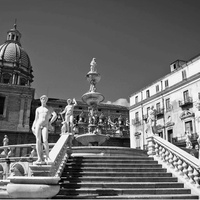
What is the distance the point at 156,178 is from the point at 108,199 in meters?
2.59

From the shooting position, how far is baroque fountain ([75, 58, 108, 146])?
14.9 m

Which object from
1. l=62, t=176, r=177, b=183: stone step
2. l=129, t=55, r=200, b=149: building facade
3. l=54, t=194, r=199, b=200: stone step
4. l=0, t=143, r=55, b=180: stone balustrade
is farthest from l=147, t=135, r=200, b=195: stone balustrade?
l=129, t=55, r=200, b=149: building facade

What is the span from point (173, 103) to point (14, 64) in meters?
33.7

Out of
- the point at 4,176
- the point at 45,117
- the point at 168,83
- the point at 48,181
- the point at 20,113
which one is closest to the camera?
the point at 48,181

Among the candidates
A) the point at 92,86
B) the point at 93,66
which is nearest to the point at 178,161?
the point at 92,86

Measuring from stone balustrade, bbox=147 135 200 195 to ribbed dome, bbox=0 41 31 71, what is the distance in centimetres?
4512

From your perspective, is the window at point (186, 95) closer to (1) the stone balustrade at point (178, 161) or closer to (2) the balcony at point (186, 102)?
(2) the balcony at point (186, 102)

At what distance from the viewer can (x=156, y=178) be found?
343 inches

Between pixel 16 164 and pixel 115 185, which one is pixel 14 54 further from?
pixel 115 185

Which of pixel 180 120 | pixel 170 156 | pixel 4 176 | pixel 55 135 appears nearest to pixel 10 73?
pixel 55 135

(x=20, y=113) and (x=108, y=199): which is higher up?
(x=20, y=113)

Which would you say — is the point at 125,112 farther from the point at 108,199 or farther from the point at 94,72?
the point at 108,199

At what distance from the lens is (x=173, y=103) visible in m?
33.4

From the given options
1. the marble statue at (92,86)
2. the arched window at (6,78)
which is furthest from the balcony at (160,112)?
the arched window at (6,78)
